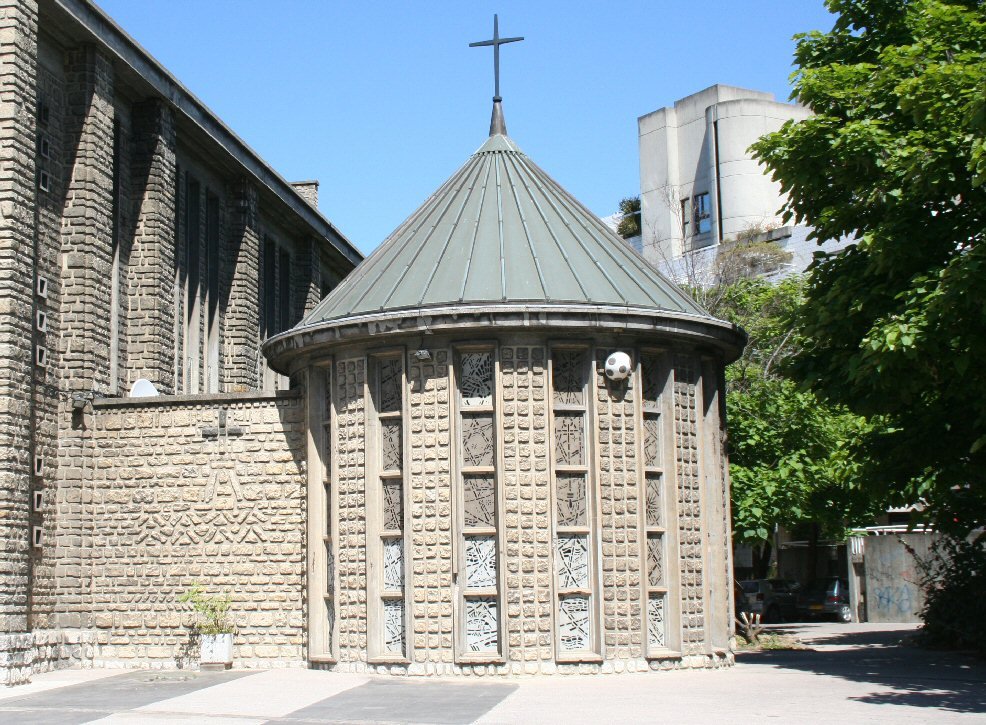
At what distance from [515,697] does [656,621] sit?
3.25m

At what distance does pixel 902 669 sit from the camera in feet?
57.7

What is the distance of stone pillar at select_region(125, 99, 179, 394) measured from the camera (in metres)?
21.2

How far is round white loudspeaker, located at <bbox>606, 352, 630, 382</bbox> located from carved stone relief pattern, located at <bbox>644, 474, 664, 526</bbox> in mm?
1517

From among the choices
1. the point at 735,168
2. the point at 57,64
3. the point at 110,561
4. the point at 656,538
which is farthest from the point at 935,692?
the point at 735,168

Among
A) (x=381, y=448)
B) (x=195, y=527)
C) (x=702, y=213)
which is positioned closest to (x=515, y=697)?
(x=381, y=448)

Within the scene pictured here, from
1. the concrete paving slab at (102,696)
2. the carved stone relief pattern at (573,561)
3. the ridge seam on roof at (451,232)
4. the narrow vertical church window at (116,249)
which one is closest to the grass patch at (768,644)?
the carved stone relief pattern at (573,561)

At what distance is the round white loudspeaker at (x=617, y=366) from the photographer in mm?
16125

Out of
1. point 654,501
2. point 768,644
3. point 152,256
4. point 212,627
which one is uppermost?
point 152,256

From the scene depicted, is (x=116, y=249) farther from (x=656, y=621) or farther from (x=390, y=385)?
(x=656, y=621)

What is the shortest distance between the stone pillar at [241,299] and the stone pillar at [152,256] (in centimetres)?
420

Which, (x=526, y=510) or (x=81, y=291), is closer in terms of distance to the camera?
(x=526, y=510)

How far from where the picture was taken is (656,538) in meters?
16.6

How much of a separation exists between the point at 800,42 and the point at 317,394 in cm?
958

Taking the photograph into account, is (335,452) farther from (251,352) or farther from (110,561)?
(251,352)
